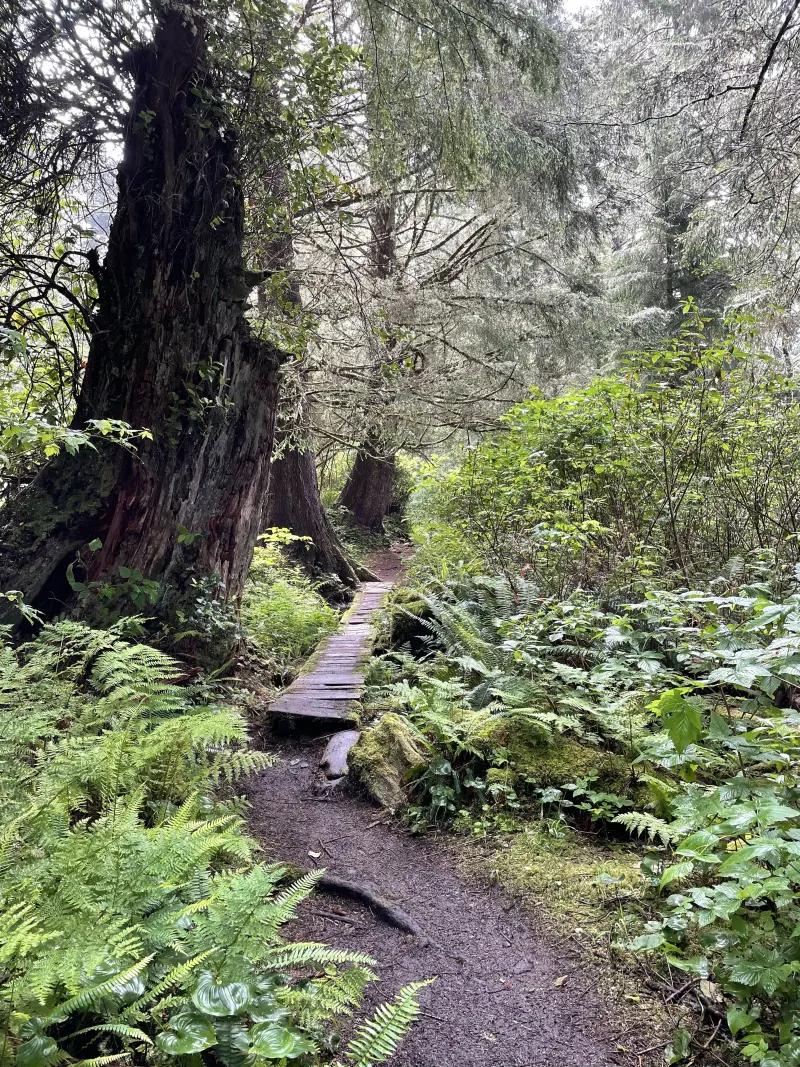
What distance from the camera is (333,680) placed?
6.42m

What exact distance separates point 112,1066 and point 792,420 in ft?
21.8

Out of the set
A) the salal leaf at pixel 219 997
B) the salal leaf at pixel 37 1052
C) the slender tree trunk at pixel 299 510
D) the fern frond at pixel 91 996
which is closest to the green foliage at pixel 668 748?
the salal leaf at pixel 219 997

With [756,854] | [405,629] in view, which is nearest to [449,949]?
[756,854]

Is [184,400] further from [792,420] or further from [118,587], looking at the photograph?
[792,420]

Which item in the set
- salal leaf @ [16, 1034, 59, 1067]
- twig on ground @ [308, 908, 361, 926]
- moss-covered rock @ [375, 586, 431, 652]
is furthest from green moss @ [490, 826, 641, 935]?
moss-covered rock @ [375, 586, 431, 652]

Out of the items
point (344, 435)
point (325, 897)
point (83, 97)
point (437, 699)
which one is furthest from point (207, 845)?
point (344, 435)

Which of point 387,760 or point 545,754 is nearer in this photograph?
point 545,754

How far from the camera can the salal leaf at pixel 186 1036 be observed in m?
1.65

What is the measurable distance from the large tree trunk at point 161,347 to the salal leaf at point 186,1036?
391 cm

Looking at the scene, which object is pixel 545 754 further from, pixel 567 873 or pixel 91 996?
pixel 91 996

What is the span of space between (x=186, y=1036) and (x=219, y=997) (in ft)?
0.40

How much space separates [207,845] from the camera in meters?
2.37

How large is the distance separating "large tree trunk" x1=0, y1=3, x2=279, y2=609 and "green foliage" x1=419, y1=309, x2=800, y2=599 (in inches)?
126

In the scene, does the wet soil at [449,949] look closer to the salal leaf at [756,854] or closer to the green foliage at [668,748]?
the green foliage at [668,748]
